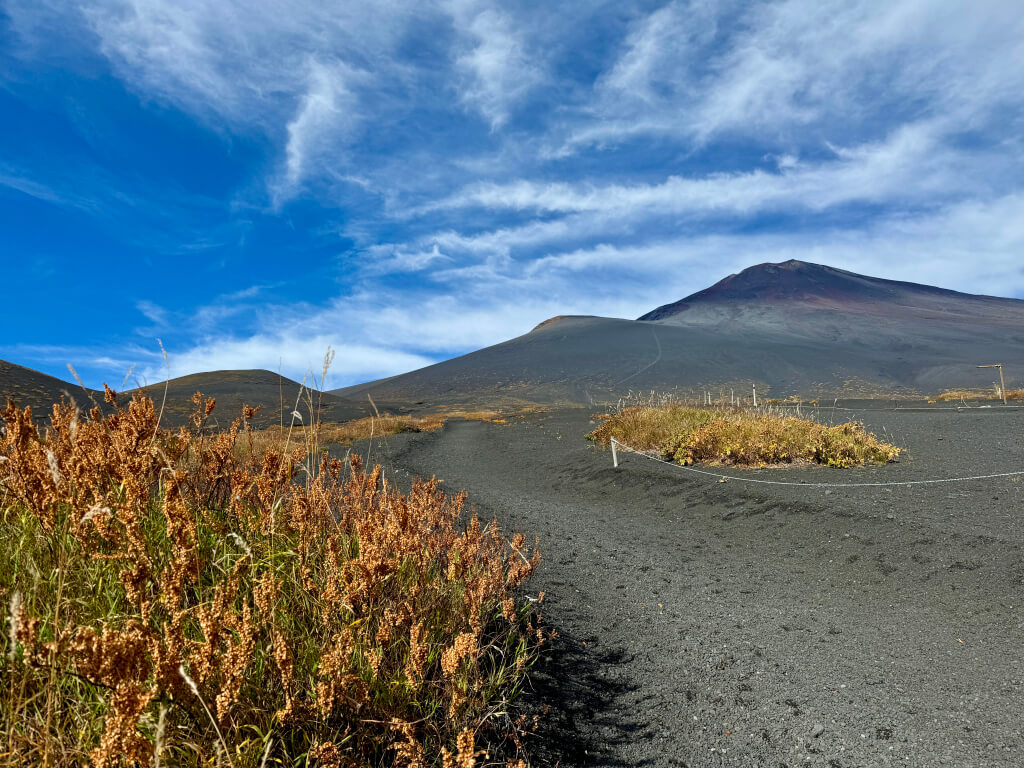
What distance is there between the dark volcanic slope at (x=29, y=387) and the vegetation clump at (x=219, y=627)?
108 ft

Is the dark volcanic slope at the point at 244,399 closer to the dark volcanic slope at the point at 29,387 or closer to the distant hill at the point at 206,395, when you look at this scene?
the distant hill at the point at 206,395

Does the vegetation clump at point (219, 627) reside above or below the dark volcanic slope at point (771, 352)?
below

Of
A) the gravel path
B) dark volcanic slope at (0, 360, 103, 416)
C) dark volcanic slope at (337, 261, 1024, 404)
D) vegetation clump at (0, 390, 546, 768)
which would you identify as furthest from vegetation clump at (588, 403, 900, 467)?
dark volcanic slope at (337, 261, 1024, 404)

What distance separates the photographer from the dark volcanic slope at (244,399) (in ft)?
111

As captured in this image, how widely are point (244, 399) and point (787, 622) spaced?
46.0m

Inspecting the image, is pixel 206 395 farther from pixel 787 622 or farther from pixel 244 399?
pixel 787 622

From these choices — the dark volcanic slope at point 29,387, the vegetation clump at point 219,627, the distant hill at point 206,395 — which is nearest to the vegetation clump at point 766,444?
the vegetation clump at point 219,627

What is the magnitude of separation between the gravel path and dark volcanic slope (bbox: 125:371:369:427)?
20.8 meters

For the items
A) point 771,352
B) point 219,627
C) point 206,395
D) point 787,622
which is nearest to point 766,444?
point 787,622

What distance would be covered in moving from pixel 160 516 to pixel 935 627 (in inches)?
180

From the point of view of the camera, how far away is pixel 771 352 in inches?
3004

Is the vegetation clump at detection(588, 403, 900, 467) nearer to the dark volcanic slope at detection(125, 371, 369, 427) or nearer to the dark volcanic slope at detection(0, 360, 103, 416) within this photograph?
the dark volcanic slope at detection(125, 371, 369, 427)

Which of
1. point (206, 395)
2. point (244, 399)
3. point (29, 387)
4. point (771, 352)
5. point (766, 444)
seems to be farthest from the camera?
point (771, 352)

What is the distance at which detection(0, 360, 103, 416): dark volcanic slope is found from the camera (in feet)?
99.4
